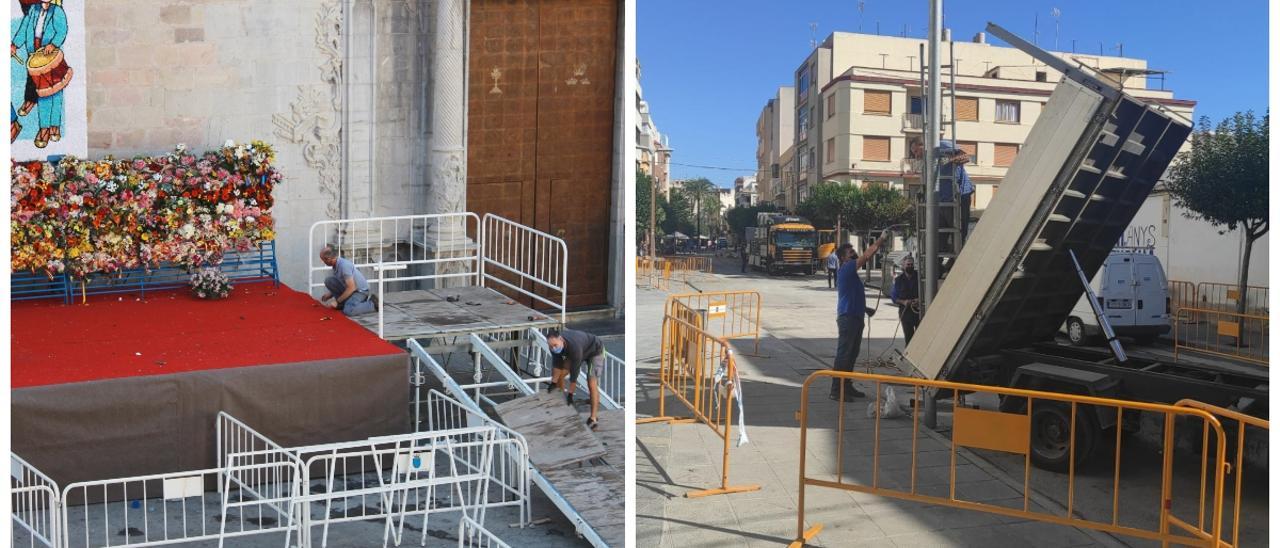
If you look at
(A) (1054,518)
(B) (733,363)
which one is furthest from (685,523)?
(A) (1054,518)

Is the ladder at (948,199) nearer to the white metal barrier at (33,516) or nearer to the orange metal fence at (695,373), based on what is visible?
the orange metal fence at (695,373)

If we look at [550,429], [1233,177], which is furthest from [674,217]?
[1233,177]

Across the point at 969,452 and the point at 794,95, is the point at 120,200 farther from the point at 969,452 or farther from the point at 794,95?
the point at 969,452

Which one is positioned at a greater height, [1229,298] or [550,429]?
[1229,298]

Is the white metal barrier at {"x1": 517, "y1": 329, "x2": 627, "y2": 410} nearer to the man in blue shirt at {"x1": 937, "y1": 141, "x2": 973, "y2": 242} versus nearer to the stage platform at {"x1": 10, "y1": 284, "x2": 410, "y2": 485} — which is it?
the stage platform at {"x1": 10, "y1": 284, "x2": 410, "y2": 485}

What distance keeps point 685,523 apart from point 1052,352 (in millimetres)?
2434

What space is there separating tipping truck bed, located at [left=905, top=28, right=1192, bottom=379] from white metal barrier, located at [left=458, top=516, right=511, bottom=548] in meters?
2.61

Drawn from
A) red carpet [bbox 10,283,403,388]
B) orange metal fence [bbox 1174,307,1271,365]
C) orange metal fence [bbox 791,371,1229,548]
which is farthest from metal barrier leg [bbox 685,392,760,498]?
red carpet [bbox 10,283,403,388]

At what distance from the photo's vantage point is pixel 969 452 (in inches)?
249

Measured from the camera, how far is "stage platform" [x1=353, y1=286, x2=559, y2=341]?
8328 millimetres

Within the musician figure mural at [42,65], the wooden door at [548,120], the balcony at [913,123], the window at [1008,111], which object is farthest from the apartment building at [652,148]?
the musician figure mural at [42,65]

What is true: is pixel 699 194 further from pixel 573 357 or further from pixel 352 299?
pixel 352 299

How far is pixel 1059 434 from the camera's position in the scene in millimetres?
6059

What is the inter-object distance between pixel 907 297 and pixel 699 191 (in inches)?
53.7
